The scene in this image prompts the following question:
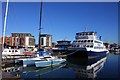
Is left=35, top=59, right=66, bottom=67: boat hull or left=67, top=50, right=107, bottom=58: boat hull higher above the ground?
left=67, top=50, right=107, bottom=58: boat hull

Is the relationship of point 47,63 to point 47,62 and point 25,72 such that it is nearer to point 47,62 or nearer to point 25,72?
point 47,62

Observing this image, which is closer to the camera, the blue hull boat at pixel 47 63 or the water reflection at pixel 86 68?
the water reflection at pixel 86 68

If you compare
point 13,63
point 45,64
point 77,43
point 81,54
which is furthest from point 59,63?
point 77,43

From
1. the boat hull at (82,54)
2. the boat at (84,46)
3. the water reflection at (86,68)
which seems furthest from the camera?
the boat at (84,46)

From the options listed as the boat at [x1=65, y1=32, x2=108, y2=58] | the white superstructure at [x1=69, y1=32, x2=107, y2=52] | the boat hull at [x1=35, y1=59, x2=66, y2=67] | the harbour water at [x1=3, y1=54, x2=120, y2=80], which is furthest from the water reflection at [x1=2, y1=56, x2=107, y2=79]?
the white superstructure at [x1=69, y1=32, x2=107, y2=52]

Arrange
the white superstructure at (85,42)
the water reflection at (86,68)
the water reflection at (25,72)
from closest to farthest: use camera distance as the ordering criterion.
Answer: the water reflection at (25,72)
the water reflection at (86,68)
the white superstructure at (85,42)

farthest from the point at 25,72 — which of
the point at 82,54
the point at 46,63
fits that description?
the point at 82,54

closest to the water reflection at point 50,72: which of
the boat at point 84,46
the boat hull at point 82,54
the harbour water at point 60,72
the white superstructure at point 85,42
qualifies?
the harbour water at point 60,72

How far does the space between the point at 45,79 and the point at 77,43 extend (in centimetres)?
3051

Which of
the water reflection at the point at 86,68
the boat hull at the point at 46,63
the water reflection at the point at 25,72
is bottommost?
the water reflection at the point at 86,68

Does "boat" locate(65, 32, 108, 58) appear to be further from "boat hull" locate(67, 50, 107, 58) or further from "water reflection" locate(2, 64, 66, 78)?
"water reflection" locate(2, 64, 66, 78)

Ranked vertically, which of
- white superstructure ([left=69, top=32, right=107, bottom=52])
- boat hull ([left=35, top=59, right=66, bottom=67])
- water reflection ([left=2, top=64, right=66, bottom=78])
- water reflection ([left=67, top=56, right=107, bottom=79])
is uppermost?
white superstructure ([left=69, top=32, right=107, bottom=52])

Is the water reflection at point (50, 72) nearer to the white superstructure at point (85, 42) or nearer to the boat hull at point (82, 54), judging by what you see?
the boat hull at point (82, 54)

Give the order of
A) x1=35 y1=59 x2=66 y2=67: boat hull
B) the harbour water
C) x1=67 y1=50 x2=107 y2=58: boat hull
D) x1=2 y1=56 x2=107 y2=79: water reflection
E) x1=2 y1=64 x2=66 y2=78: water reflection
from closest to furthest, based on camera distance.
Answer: x1=2 y1=64 x2=66 y2=78: water reflection
the harbour water
x1=2 y1=56 x2=107 y2=79: water reflection
x1=35 y1=59 x2=66 y2=67: boat hull
x1=67 y1=50 x2=107 y2=58: boat hull
